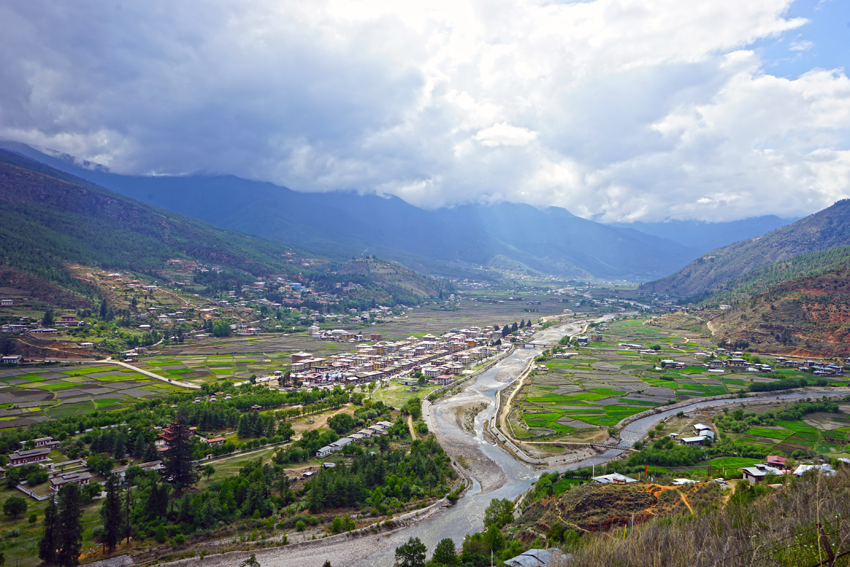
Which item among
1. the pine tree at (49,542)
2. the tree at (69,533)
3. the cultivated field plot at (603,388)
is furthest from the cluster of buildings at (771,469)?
the pine tree at (49,542)

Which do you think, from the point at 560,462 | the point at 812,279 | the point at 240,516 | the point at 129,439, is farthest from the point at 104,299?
the point at 812,279

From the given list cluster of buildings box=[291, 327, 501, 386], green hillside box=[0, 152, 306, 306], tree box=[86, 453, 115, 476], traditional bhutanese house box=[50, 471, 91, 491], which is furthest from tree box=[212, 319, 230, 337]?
traditional bhutanese house box=[50, 471, 91, 491]

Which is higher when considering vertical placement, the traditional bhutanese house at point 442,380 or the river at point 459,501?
the traditional bhutanese house at point 442,380

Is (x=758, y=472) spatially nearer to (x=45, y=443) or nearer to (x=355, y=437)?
(x=355, y=437)

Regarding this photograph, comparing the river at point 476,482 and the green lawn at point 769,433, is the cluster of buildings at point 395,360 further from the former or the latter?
the green lawn at point 769,433

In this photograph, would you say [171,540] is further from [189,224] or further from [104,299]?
[189,224]

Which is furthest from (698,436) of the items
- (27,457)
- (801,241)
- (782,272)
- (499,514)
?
(801,241)

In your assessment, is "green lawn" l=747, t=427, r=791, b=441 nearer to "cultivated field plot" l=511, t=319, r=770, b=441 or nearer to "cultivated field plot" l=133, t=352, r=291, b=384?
"cultivated field plot" l=511, t=319, r=770, b=441
